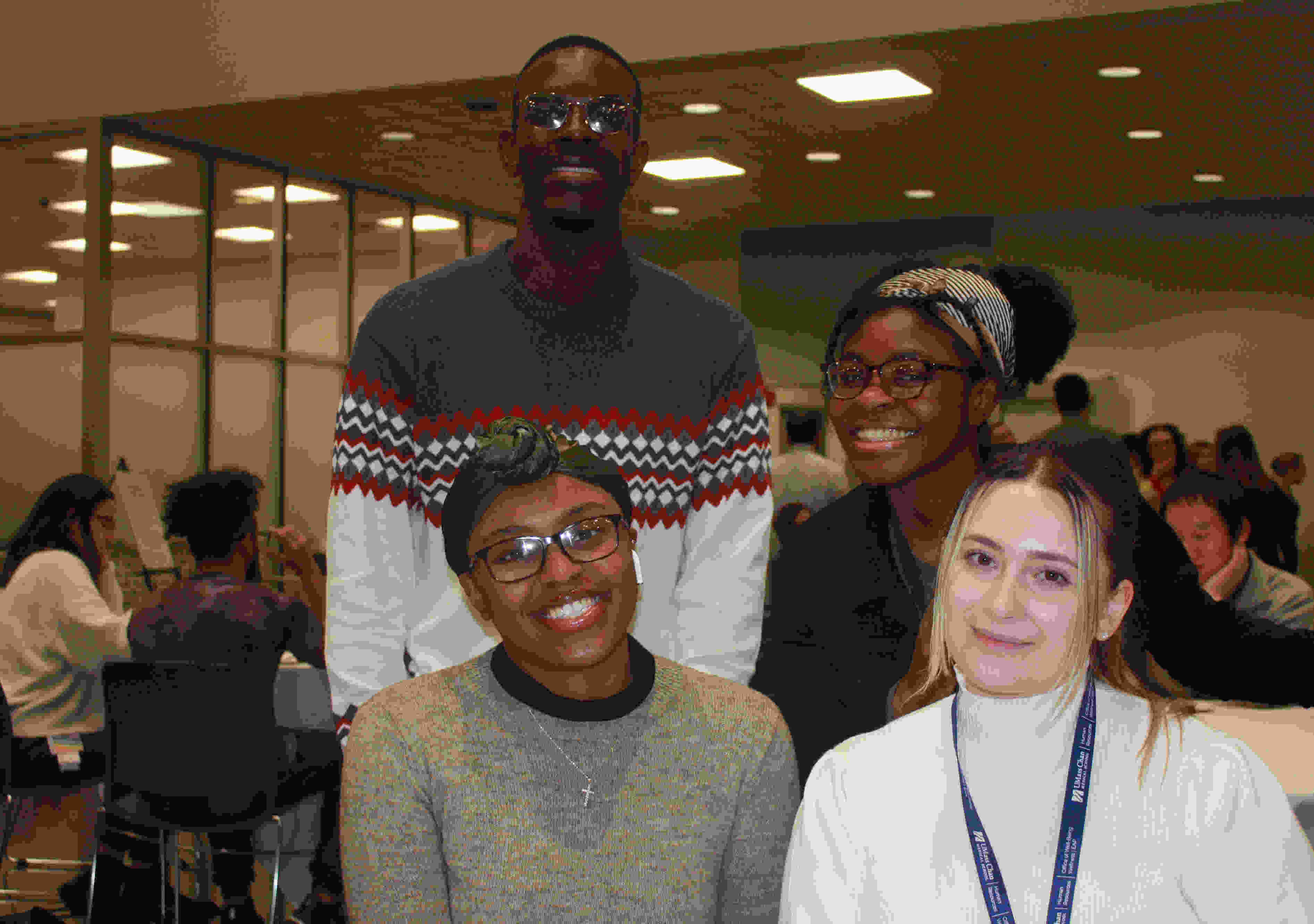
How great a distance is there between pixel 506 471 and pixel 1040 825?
0.77 m

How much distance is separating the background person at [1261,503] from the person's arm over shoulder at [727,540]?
9.11 feet

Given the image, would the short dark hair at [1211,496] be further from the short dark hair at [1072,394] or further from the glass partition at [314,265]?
the glass partition at [314,265]

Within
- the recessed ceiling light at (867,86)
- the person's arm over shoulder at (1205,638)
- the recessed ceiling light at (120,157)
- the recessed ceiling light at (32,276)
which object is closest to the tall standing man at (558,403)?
the person's arm over shoulder at (1205,638)

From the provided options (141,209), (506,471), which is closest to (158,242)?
(141,209)

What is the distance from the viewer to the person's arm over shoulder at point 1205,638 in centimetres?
176

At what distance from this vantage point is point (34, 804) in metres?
5.15

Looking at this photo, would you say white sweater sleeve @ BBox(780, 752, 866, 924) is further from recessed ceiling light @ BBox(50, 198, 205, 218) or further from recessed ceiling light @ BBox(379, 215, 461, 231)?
recessed ceiling light @ BBox(379, 215, 461, 231)

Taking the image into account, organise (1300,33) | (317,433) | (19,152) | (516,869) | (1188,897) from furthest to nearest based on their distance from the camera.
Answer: (317,433)
(19,152)
(1300,33)
(516,869)
(1188,897)

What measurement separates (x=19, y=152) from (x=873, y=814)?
26.0ft

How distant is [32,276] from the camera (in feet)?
25.5

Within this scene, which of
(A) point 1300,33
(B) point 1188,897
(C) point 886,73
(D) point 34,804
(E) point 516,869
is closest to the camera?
(B) point 1188,897

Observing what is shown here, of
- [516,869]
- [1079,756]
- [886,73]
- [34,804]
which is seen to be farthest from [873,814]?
[886,73]

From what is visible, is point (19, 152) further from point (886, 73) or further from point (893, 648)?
point (893, 648)

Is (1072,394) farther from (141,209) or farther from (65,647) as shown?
(141,209)
